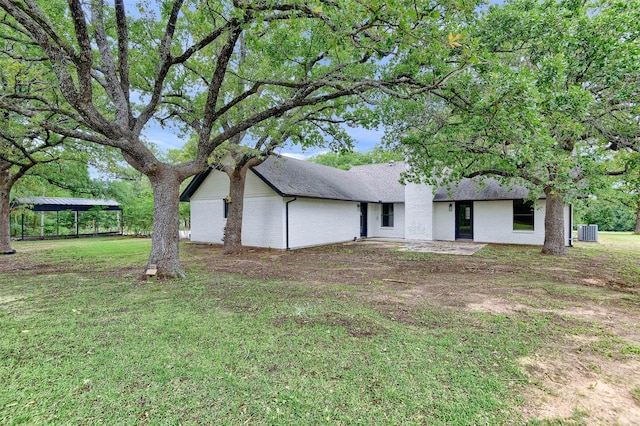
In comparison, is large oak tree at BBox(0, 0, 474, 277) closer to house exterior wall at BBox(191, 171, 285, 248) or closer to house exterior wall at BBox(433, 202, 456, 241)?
house exterior wall at BBox(191, 171, 285, 248)

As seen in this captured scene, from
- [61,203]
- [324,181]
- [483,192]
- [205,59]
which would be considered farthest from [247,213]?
[61,203]

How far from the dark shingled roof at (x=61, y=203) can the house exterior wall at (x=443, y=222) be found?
2318cm

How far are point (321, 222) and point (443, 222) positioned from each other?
24.4 ft

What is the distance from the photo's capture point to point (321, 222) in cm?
1544

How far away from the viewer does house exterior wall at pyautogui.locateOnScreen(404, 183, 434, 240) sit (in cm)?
1720

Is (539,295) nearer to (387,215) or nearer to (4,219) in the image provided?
(387,215)

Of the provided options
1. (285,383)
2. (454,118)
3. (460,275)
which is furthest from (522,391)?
(454,118)

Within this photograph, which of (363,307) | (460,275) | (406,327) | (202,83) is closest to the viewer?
(406,327)

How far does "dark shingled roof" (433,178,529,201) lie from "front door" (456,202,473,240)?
71 centimetres

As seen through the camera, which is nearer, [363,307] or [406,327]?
[406,327]

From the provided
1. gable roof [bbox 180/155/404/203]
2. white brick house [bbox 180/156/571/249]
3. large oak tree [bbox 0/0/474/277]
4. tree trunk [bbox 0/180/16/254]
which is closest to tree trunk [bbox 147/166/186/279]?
large oak tree [bbox 0/0/474/277]

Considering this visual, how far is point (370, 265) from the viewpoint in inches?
375

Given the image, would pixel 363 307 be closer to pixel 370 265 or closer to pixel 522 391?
pixel 522 391

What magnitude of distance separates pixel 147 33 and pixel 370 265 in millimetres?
9316
